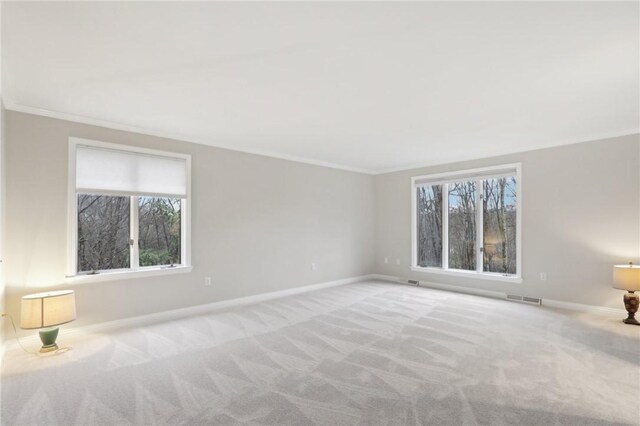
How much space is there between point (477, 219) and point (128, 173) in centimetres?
588

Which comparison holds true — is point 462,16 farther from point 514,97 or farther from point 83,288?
point 83,288

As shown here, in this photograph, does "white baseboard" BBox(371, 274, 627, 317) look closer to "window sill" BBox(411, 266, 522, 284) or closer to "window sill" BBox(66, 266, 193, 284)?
"window sill" BBox(411, 266, 522, 284)

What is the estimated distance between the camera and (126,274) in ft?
13.1

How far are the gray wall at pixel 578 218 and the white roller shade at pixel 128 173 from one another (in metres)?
5.35

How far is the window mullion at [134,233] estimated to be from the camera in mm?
4137

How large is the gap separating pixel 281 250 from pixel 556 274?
4.55 metres

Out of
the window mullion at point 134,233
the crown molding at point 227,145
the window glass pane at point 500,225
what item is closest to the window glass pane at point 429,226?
the crown molding at point 227,145

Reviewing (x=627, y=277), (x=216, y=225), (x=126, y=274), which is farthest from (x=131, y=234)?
(x=627, y=277)

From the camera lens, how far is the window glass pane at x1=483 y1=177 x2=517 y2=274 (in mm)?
5473

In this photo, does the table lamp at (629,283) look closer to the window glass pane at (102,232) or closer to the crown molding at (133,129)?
the crown molding at (133,129)

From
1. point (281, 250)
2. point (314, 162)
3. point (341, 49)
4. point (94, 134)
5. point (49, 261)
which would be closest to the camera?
point (341, 49)

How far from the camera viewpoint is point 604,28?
207cm

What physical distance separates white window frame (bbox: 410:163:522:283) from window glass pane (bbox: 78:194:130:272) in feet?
17.6

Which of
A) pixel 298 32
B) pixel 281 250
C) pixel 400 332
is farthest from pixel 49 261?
pixel 400 332
